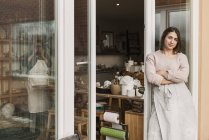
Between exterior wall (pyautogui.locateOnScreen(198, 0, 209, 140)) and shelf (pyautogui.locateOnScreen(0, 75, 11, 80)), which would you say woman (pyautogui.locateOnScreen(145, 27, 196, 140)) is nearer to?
exterior wall (pyautogui.locateOnScreen(198, 0, 209, 140))

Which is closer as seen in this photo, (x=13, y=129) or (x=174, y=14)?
(x=13, y=129)

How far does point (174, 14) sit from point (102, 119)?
1477 millimetres

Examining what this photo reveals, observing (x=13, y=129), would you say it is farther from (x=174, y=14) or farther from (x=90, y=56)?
(x=174, y=14)

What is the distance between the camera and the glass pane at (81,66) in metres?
2.12

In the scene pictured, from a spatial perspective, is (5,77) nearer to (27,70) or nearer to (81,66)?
(27,70)

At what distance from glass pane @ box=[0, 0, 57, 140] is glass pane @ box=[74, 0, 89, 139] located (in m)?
0.20

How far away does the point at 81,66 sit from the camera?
2.18m

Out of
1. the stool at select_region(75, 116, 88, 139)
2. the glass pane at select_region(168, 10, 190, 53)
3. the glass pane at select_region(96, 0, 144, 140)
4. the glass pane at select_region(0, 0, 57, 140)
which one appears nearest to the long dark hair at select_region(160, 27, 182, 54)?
the glass pane at select_region(168, 10, 190, 53)

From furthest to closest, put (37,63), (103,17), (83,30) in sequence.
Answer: (103,17) → (83,30) → (37,63)

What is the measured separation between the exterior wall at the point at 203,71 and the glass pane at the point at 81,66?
189cm

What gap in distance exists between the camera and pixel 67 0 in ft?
6.59

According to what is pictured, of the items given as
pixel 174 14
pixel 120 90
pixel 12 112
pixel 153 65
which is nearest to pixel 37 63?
pixel 12 112

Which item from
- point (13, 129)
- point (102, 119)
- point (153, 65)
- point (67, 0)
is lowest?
point (102, 119)

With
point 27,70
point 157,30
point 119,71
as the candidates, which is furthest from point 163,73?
point 119,71
